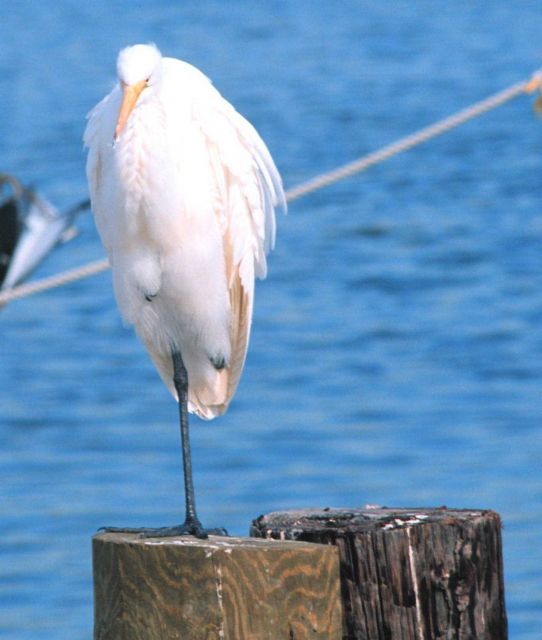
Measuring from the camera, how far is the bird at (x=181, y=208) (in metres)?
3.78

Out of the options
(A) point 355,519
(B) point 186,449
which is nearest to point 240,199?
(B) point 186,449

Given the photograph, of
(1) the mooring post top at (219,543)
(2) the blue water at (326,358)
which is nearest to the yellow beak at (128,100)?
(1) the mooring post top at (219,543)

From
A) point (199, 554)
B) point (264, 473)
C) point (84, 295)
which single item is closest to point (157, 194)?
point (199, 554)

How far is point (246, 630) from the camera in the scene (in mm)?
2840

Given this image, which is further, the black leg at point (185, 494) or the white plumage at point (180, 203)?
the white plumage at point (180, 203)

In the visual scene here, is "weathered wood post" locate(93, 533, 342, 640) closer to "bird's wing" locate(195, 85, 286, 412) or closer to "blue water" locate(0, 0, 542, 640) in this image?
"bird's wing" locate(195, 85, 286, 412)

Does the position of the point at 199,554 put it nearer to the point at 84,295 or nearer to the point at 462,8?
the point at 84,295

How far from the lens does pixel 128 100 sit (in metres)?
3.65

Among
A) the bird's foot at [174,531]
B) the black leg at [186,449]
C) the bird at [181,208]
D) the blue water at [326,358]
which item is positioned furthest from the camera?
the blue water at [326,358]

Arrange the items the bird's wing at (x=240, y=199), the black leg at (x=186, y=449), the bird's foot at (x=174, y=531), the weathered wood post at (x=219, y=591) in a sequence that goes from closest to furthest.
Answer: the weathered wood post at (x=219, y=591)
the bird's foot at (x=174, y=531)
the black leg at (x=186, y=449)
the bird's wing at (x=240, y=199)

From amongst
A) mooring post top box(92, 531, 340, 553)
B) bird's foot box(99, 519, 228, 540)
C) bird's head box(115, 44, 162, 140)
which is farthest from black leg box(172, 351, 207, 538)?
bird's head box(115, 44, 162, 140)

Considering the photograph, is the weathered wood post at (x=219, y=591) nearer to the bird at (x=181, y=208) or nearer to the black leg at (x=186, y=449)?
the black leg at (x=186, y=449)

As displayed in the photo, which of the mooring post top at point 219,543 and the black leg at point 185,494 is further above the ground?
the black leg at point 185,494

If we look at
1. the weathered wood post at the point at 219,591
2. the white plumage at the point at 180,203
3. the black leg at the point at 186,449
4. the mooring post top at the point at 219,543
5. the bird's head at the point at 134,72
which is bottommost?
the weathered wood post at the point at 219,591
